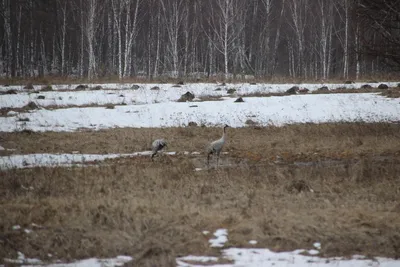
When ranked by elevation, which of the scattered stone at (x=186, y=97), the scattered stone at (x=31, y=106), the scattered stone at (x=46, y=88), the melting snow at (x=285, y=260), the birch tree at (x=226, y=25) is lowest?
the melting snow at (x=285, y=260)

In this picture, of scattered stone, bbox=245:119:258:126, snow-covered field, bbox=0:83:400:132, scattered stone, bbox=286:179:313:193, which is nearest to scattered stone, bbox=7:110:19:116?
snow-covered field, bbox=0:83:400:132

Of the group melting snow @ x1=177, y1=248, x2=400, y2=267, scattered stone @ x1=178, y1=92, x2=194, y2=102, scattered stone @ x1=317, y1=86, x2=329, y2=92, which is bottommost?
melting snow @ x1=177, y1=248, x2=400, y2=267

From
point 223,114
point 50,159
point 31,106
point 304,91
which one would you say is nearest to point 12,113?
point 31,106

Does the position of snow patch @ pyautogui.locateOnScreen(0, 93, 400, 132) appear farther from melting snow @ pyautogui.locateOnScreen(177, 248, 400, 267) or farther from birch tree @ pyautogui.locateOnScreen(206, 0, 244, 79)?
melting snow @ pyautogui.locateOnScreen(177, 248, 400, 267)

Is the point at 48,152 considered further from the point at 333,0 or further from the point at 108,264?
the point at 333,0

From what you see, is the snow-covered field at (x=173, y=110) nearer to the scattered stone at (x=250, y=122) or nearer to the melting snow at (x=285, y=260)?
the scattered stone at (x=250, y=122)

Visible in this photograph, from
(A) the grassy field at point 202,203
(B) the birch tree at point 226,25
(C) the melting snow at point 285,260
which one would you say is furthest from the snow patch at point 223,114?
(C) the melting snow at point 285,260

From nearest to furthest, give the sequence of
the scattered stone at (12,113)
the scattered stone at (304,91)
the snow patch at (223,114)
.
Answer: the snow patch at (223,114) < the scattered stone at (12,113) < the scattered stone at (304,91)

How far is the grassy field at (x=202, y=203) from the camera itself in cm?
652

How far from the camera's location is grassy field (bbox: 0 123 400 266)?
652cm

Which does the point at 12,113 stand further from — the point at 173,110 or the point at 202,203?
the point at 202,203

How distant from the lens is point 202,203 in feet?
27.0

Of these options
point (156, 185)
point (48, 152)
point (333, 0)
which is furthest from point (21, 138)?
point (333, 0)

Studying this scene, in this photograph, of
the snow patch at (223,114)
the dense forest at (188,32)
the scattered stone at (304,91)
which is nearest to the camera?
the snow patch at (223,114)
